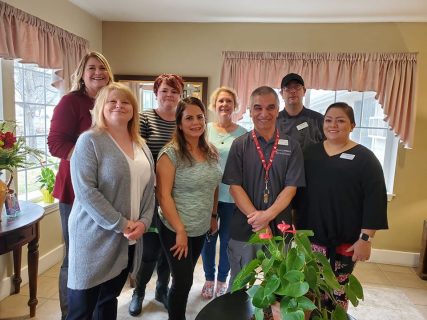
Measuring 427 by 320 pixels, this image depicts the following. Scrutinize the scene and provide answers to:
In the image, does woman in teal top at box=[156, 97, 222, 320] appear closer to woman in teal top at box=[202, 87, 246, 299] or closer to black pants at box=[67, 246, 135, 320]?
black pants at box=[67, 246, 135, 320]

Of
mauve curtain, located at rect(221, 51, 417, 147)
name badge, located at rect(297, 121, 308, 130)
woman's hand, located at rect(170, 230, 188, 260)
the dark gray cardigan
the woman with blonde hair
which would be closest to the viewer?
the dark gray cardigan

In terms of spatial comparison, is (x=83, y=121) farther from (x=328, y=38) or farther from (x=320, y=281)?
(x=328, y=38)

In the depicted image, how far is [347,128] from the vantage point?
1.67 m

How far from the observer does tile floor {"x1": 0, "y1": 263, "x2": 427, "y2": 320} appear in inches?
86.7

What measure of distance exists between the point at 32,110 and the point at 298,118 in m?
2.12

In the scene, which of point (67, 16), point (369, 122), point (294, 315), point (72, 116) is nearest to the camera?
point (294, 315)

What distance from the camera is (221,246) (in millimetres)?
2410

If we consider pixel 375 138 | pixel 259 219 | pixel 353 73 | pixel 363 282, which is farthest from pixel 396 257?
pixel 259 219

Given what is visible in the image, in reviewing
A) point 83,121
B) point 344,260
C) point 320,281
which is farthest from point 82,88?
point 344,260

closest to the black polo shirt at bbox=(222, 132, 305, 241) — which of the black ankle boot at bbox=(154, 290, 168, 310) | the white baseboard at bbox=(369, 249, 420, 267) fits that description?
the black ankle boot at bbox=(154, 290, 168, 310)

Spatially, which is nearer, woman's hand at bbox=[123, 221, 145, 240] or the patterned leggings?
woman's hand at bbox=[123, 221, 145, 240]

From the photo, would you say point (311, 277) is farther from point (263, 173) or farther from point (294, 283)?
point (263, 173)

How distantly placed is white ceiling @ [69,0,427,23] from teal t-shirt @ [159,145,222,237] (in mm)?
1717

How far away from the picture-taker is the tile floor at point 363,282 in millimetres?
2203
